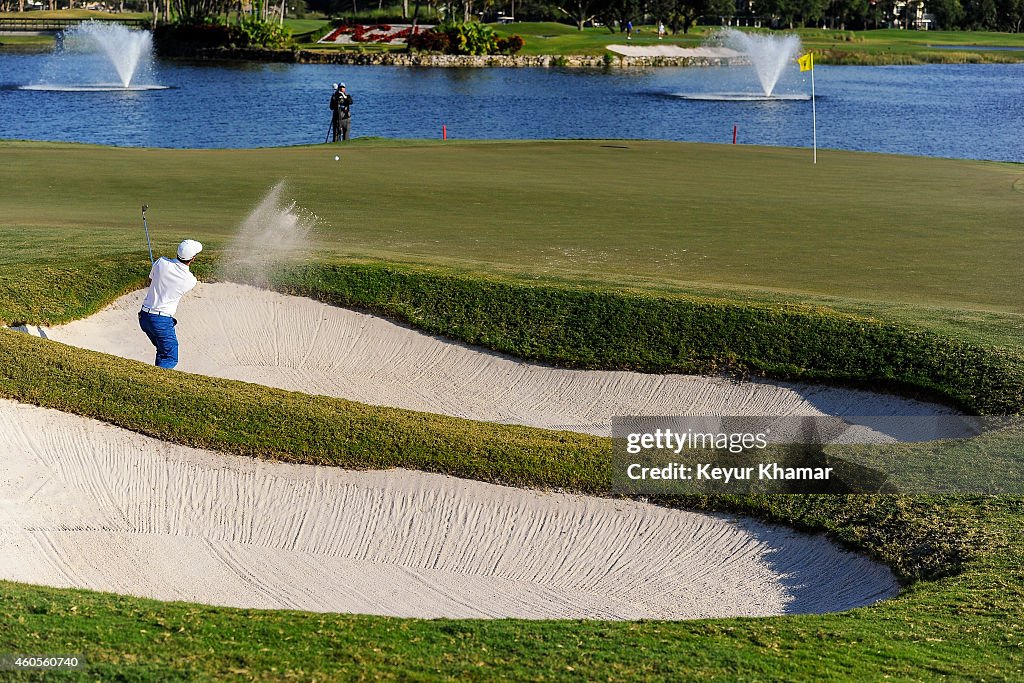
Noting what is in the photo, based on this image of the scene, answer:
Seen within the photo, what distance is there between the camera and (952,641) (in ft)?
22.1

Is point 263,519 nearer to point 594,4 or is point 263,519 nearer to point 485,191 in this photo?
point 485,191

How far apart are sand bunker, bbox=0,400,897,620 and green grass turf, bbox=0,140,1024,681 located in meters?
0.31

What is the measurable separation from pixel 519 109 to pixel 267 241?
5076cm

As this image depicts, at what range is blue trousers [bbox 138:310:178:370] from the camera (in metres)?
12.0

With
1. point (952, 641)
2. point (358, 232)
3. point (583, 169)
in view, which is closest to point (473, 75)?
point (583, 169)

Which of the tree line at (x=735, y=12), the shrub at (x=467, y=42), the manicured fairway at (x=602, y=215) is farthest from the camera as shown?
the tree line at (x=735, y=12)

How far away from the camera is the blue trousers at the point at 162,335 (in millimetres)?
12016

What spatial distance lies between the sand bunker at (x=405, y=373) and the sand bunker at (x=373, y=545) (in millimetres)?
2646

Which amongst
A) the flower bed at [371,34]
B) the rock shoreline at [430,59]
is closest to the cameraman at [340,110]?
the rock shoreline at [430,59]

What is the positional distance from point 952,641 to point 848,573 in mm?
1749

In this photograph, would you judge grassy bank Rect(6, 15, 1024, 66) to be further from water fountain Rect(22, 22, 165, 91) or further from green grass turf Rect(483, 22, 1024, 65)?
water fountain Rect(22, 22, 165, 91)

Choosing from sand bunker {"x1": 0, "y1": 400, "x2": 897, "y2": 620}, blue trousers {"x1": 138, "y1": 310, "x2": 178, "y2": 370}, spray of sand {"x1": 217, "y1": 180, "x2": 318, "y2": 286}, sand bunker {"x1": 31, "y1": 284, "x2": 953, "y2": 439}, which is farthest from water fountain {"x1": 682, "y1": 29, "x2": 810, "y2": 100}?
sand bunker {"x1": 0, "y1": 400, "x2": 897, "y2": 620}

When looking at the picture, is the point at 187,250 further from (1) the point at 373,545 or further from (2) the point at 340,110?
(2) the point at 340,110

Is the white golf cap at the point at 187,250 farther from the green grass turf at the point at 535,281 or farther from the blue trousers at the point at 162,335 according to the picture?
the green grass turf at the point at 535,281
